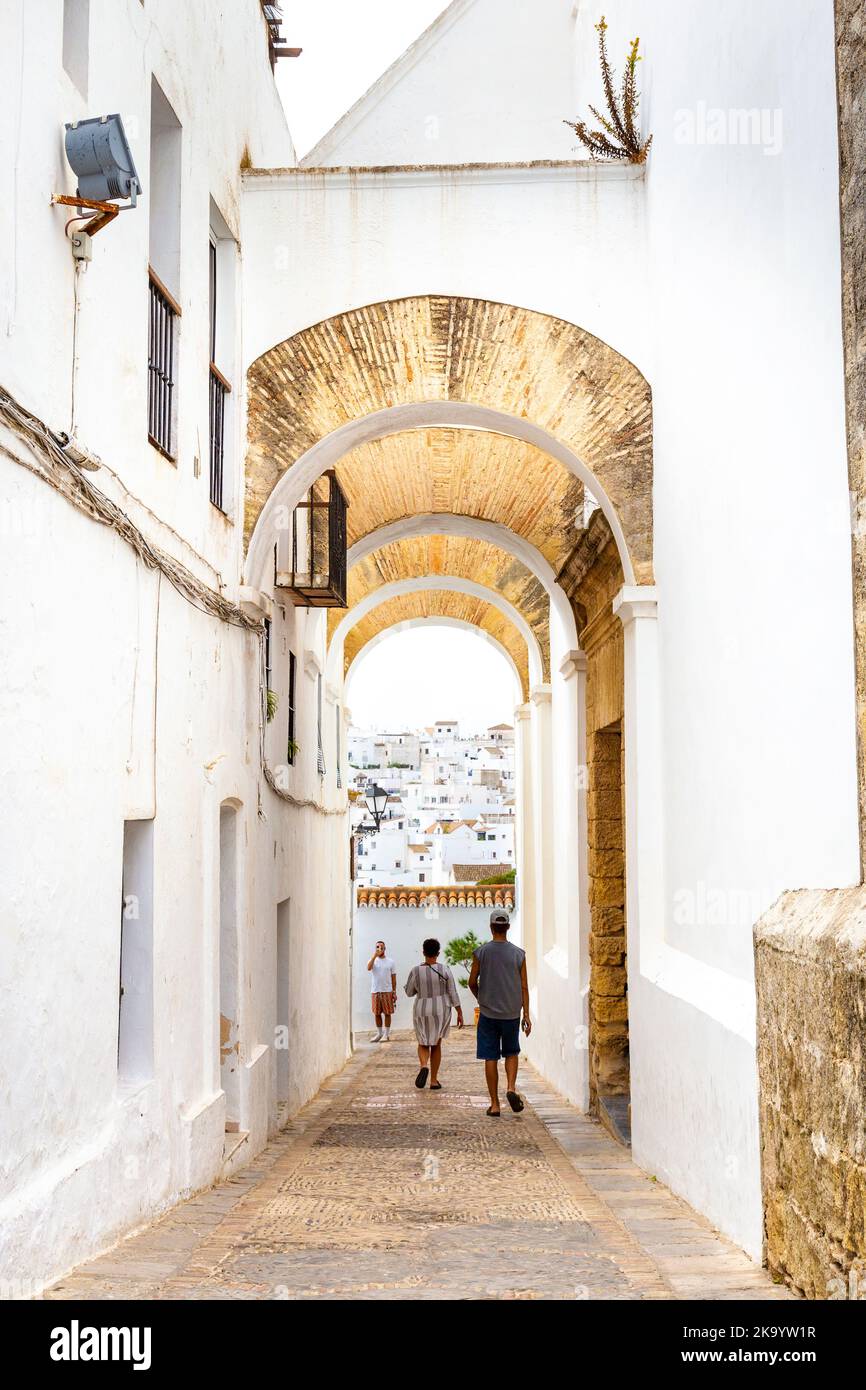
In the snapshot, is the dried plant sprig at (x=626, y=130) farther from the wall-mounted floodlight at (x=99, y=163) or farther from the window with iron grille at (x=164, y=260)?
the wall-mounted floodlight at (x=99, y=163)

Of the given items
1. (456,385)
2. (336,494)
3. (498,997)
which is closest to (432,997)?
(498,997)

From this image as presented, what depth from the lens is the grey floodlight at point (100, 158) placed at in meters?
4.52

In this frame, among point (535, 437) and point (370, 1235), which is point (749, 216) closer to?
point (535, 437)

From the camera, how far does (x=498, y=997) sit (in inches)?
357

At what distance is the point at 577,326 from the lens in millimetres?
8070

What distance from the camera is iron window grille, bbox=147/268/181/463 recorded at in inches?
240

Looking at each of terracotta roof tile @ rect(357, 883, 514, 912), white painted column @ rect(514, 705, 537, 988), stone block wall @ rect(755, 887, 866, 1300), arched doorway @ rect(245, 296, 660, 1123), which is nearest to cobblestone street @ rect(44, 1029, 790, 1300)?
stone block wall @ rect(755, 887, 866, 1300)

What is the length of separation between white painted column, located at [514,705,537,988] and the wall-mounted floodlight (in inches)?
439

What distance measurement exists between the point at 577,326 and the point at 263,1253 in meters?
5.74

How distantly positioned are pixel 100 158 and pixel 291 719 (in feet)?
22.4

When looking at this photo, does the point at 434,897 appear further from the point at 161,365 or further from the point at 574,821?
the point at 161,365

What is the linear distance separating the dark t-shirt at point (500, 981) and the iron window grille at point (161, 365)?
442 cm

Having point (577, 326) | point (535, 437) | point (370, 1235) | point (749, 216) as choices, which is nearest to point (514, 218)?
point (577, 326)
